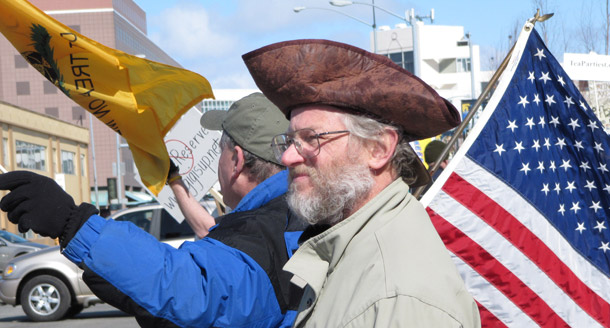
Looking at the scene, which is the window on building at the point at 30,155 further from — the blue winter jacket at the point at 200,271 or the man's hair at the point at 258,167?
the blue winter jacket at the point at 200,271

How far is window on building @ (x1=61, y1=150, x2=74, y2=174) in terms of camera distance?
206ft

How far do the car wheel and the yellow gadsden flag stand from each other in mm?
10500

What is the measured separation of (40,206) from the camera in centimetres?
220

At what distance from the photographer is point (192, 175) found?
823cm

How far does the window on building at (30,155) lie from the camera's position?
52594 millimetres

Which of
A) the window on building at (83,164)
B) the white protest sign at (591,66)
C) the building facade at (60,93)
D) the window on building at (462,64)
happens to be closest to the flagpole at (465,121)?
the white protest sign at (591,66)

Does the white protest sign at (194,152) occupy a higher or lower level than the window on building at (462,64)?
lower

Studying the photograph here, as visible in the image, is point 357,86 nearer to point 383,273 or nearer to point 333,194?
point 333,194

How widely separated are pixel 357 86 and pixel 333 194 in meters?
0.31

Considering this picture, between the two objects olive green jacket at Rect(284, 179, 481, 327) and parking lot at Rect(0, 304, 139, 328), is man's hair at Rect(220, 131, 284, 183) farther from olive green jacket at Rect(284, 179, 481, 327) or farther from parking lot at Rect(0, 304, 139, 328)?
parking lot at Rect(0, 304, 139, 328)

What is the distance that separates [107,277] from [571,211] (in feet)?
10.1

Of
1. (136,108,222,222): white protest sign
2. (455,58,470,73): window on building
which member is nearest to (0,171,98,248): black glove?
(136,108,222,222): white protest sign

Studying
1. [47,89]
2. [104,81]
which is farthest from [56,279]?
[47,89]

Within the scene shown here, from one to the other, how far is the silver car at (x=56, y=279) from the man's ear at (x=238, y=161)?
396 inches
